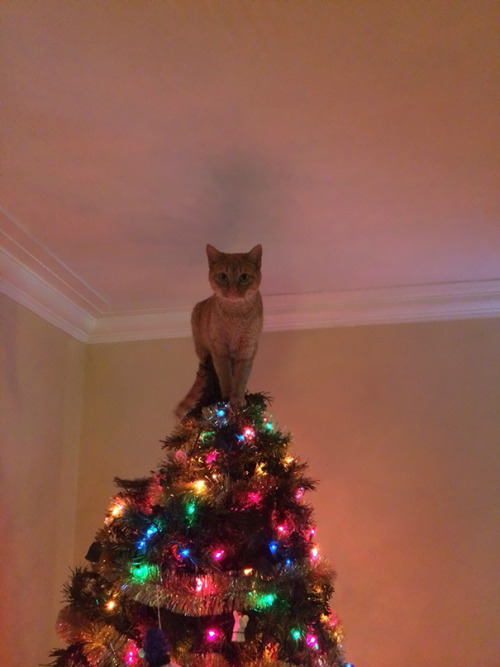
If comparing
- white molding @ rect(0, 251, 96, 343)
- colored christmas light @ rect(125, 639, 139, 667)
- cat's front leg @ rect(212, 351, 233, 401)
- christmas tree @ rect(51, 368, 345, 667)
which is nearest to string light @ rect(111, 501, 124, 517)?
christmas tree @ rect(51, 368, 345, 667)

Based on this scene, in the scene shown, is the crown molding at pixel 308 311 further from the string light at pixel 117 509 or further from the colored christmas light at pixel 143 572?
the colored christmas light at pixel 143 572

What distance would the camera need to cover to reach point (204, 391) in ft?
5.57

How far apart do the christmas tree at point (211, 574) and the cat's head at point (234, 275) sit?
398 millimetres

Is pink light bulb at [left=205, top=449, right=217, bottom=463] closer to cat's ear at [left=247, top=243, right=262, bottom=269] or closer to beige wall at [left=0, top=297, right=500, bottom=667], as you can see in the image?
cat's ear at [left=247, top=243, right=262, bottom=269]

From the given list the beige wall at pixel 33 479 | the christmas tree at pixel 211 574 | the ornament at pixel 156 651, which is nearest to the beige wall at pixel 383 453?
the beige wall at pixel 33 479

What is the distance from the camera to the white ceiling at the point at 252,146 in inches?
42.4

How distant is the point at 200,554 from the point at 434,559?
1339 mm

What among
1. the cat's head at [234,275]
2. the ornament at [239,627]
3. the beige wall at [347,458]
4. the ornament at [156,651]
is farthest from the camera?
the beige wall at [347,458]

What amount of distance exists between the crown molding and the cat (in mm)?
843

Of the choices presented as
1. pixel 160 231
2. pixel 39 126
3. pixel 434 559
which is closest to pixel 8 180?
pixel 39 126

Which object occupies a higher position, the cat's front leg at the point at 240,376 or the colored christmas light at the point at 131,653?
the cat's front leg at the point at 240,376

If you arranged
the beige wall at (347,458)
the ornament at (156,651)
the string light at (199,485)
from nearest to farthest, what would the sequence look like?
the ornament at (156,651) → the string light at (199,485) → the beige wall at (347,458)

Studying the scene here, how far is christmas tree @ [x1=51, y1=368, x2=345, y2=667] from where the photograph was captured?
1224 millimetres

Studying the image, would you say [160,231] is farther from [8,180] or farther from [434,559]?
[434,559]
